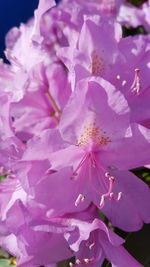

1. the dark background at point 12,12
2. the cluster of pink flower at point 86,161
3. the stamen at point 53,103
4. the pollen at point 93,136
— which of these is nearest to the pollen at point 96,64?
the cluster of pink flower at point 86,161

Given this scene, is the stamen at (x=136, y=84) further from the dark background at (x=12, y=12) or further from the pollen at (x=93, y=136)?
the dark background at (x=12, y=12)

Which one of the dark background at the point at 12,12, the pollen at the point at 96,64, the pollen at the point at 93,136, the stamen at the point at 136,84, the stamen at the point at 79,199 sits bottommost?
the dark background at the point at 12,12

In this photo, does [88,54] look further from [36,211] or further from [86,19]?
[36,211]

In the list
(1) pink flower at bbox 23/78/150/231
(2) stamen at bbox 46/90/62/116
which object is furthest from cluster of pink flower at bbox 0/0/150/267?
(2) stamen at bbox 46/90/62/116

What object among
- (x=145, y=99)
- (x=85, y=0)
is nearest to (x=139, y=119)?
(x=145, y=99)

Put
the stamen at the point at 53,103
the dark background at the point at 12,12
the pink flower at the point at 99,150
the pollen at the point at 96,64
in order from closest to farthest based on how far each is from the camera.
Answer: the pink flower at the point at 99,150 < the pollen at the point at 96,64 < the stamen at the point at 53,103 < the dark background at the point at 12,12

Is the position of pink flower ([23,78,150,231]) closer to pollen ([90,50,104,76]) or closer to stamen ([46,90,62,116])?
pollen ([90,50,104,76])

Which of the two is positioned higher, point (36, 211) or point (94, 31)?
point (94, 31)
